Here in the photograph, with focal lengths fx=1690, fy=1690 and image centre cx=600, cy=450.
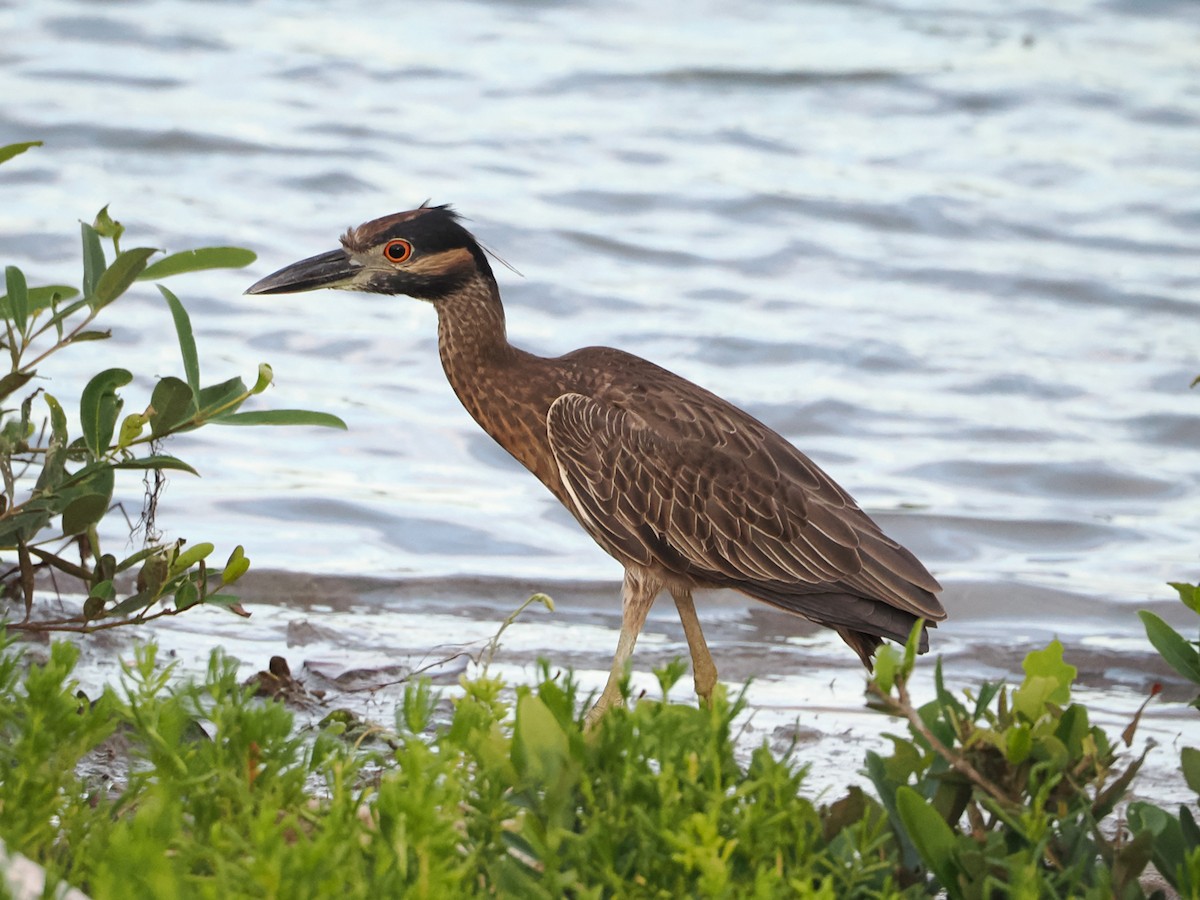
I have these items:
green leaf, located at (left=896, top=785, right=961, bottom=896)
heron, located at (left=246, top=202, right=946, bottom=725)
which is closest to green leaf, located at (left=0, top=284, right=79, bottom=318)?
heron, located at (left=246, top=202, right=946, bottom=725)

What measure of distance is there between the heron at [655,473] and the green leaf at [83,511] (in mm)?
1372

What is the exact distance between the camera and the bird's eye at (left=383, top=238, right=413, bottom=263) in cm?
556

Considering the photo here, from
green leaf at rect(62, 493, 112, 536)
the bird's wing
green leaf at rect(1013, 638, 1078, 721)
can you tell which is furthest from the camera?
the bird's wing

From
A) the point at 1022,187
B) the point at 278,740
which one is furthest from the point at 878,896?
the point at 1022,187

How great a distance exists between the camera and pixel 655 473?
17.9ft

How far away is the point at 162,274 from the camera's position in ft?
13.7

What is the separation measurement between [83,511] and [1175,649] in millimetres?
2566

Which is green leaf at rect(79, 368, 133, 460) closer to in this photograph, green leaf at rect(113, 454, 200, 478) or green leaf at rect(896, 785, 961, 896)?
green leaf at rect(113, 454, 200, 478)

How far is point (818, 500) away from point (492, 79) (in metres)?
10.5

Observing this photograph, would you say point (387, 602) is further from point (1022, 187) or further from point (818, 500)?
point (1022, 187)

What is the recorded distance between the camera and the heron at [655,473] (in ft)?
17.5

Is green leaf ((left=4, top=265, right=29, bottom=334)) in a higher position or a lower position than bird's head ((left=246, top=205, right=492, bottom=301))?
lower

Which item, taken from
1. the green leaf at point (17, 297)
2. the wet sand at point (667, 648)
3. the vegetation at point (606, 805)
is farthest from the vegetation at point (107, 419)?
the vegetation at point (606, 805)

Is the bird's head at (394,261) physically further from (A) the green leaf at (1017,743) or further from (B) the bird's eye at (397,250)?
(A) the green leaf at (1017,743)
